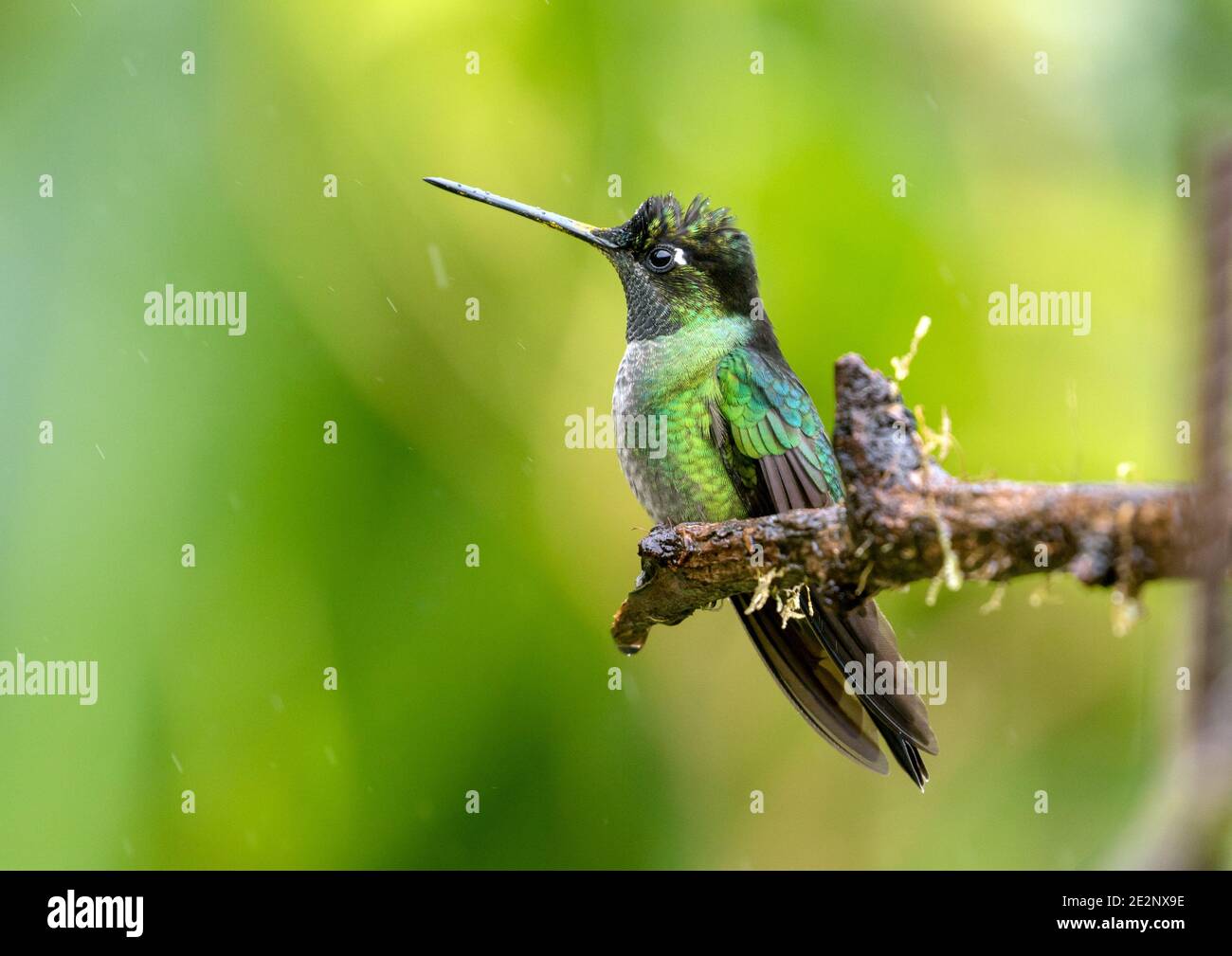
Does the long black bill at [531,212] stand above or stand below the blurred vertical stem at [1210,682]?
above

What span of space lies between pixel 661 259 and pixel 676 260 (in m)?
0.05

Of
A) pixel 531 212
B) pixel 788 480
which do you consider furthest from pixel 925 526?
pixel 531 212

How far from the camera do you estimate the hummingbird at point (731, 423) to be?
3355mm

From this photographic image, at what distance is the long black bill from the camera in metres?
3.83

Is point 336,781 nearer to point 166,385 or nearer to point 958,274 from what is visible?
point 166,385

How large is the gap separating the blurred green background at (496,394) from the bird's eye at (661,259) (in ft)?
2.14

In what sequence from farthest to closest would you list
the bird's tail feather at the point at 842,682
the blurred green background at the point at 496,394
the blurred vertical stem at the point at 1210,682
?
the blurred green background at the point at 496,394, the bird's tail feather at the point at 842,682, the blurred vertical stem at the point at 1210,682

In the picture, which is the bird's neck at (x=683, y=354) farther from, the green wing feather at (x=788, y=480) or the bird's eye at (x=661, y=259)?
the bird's eye at (x=661, y=259)

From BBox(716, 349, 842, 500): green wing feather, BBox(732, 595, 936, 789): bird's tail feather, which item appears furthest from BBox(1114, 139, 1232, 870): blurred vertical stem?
BBox(716, 349, 842, 500): green wing feather

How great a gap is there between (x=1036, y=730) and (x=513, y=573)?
7.06ft

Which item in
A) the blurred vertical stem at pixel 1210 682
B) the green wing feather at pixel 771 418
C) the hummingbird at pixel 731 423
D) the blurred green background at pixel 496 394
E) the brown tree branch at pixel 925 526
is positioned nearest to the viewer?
the blurred vertical stem at pixel 1210 682

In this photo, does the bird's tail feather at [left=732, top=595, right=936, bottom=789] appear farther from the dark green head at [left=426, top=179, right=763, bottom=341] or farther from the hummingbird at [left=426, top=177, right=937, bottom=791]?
the dark green head at [left=426, top=179, right=763, bottom=341]

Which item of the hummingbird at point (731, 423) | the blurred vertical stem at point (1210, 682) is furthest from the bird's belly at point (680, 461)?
the blurred vertical stem at point (1210, 682)

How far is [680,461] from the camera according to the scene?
3.62m
